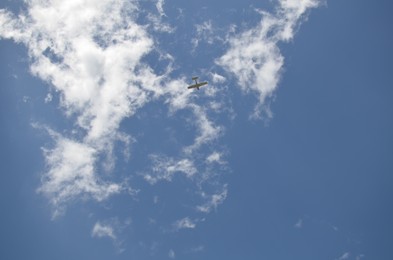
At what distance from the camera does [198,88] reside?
171 m
